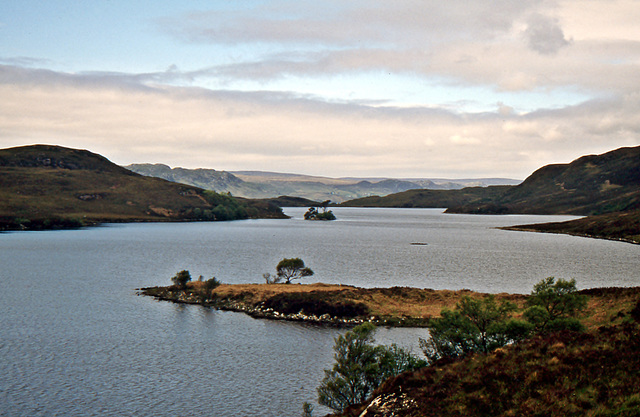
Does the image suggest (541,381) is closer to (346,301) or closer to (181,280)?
(346,301)

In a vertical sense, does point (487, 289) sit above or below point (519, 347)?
below

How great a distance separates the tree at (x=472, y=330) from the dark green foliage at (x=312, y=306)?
30.4m

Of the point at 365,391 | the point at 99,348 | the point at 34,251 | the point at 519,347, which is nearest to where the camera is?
the point at 519,347

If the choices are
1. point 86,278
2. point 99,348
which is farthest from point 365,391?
Result: point 86,278

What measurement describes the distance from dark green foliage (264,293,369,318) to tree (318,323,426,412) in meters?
33.0

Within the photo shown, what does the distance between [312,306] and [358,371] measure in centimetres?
3760

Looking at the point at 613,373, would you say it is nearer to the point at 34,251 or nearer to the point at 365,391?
the point at 365,391

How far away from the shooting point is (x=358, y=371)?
139 feet

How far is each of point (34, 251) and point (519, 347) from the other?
553ft

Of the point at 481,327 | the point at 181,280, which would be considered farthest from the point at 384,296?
the point at 181,280

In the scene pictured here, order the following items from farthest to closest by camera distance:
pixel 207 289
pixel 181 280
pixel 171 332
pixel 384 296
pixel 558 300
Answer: pixel 181 280
pixel 207 289
pixel 384 296
pixel 171 332
pixel 558 300

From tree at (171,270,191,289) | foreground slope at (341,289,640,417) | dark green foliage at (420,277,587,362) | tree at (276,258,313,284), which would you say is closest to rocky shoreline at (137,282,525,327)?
tree at (171,270,191,289)

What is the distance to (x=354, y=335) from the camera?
1732 inches

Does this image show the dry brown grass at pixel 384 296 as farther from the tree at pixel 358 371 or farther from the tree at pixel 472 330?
the tree at pixel 358 371
